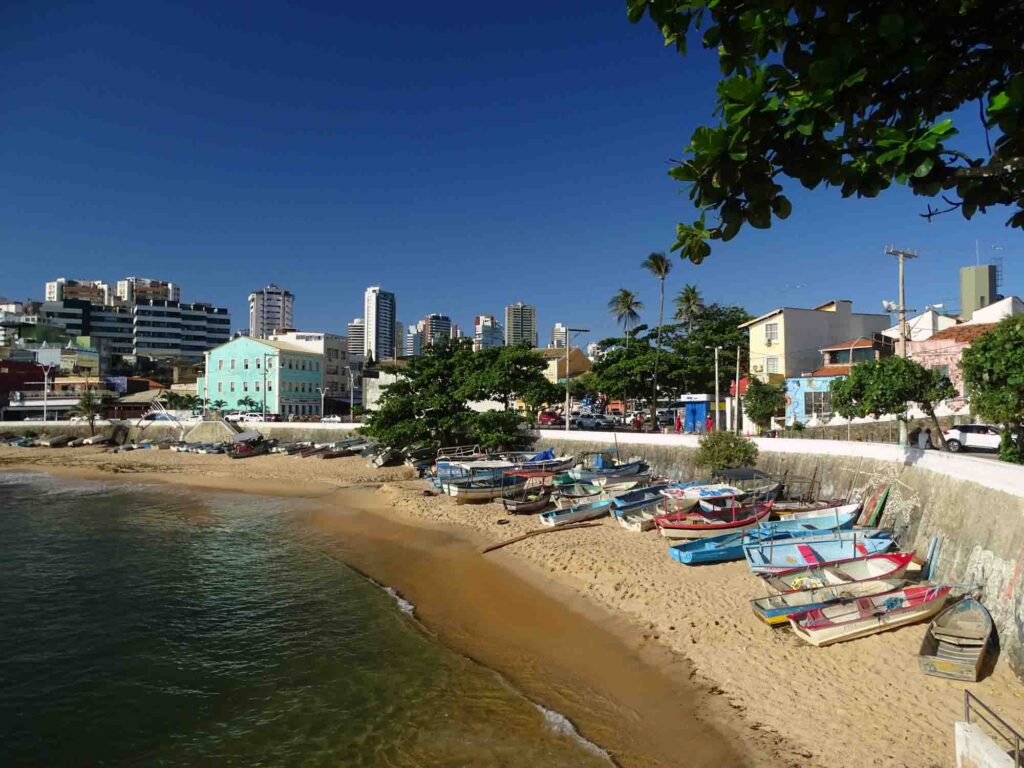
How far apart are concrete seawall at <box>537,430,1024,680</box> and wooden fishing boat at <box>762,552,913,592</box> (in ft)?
3.61

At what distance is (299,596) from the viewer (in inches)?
773

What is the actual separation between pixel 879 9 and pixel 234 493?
46.4m

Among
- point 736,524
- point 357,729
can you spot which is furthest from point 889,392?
point 357,729

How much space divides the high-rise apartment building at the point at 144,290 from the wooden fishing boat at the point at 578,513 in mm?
184788

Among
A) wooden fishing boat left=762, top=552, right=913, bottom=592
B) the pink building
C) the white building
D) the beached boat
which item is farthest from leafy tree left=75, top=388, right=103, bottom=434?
the pink building

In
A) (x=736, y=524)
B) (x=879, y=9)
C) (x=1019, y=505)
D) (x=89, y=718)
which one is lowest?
(x=89, y=718)

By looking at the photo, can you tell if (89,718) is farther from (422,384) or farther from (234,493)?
(422,384)

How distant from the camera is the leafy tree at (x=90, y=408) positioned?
77.9 m

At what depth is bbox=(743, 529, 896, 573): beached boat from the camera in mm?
18703

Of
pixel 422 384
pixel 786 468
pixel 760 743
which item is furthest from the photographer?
pixel 422 384

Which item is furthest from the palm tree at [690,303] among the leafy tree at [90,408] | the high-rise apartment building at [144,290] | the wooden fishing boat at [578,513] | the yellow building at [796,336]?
the high-rise apartment building at [144,290]

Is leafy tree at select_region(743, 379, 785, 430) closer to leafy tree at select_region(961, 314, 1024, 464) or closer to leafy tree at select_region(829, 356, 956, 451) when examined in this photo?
leafy tree at select_region(829, 356, 956, 451)

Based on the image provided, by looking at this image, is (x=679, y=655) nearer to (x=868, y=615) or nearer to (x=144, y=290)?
(x=868, y=615)

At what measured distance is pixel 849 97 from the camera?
3336 mm
